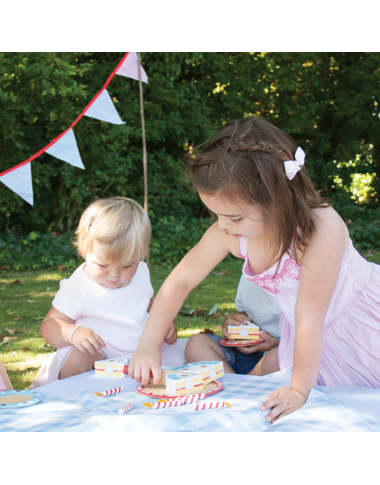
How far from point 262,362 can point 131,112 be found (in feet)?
18.7

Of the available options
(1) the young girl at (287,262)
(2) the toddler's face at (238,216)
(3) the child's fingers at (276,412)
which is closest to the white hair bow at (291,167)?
→ (1) the young girl at (287,262)

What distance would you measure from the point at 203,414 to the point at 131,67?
300 cm

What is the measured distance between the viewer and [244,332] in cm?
250

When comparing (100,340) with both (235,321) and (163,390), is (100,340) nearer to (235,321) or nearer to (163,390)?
(163,390)

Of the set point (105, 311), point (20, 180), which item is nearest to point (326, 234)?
point (105, 311)

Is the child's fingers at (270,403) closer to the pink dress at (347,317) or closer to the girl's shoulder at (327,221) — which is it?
the pink dress at (347,317)

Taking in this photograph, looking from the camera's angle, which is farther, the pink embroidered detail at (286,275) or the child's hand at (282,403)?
the pink embroidered detail at (286,275)

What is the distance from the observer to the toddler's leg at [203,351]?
2.49m

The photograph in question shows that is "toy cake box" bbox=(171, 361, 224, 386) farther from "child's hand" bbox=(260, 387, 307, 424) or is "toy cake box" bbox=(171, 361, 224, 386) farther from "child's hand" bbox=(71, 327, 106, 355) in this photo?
"child's hand" bbox=(71, 327, 106, 355)

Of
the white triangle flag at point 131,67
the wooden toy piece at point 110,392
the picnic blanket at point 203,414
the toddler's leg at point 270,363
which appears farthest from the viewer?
the white triangle flag at point 131,67

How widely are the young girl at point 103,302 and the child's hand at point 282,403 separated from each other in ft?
2.29

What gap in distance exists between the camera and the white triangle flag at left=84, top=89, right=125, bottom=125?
348 centimetres
